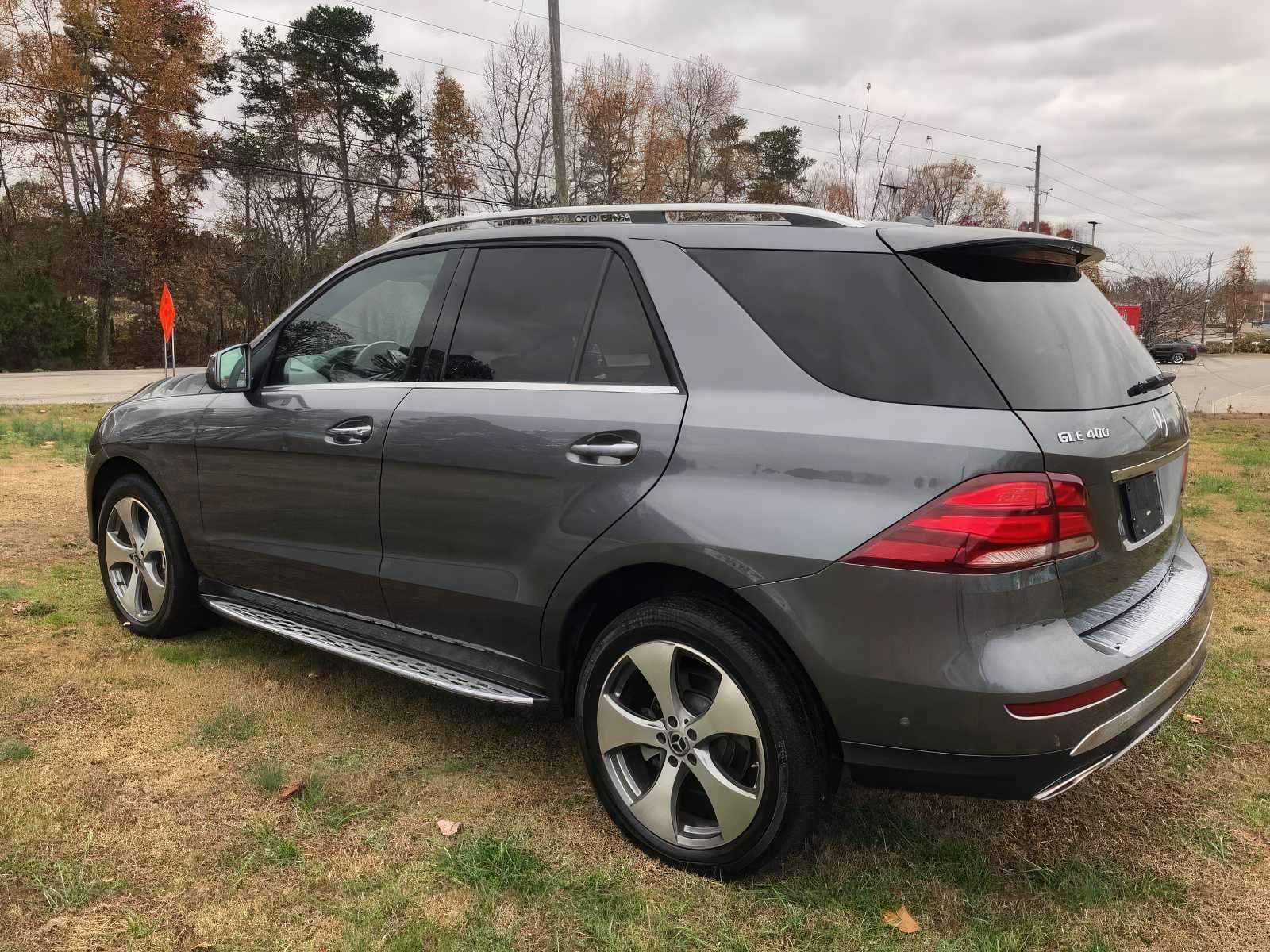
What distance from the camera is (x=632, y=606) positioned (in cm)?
257

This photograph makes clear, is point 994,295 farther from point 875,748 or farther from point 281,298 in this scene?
point 281,298

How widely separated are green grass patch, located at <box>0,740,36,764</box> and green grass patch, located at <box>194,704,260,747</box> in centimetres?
51

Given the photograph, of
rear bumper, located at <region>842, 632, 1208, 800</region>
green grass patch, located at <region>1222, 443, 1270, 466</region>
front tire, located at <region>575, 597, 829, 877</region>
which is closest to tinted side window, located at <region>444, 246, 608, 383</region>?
front tire, located at <region>575, 597, 829, 877</region>

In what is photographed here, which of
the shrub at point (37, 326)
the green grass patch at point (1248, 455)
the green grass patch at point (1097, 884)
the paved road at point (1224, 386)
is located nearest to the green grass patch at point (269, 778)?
the green grass patch at point (1097, 884)

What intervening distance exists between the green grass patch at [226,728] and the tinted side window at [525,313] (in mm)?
1540

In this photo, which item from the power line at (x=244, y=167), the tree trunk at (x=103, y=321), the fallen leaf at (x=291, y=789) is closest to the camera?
the fallen leaf at (x=291, y=789)

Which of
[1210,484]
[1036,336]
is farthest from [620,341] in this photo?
[1210,484]

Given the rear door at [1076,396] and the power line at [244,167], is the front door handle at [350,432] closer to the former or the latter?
the rear door at [1076,396]

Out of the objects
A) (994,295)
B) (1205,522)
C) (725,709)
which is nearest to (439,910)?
(725,709)

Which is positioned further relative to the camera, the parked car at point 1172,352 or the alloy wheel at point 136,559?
the parked car at point 1172,352

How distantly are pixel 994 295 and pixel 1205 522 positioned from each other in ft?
17.8

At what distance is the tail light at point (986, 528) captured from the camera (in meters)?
1.97

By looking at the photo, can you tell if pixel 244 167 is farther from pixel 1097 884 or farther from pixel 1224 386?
pixel 1097 884

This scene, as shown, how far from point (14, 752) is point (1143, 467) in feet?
11.7
